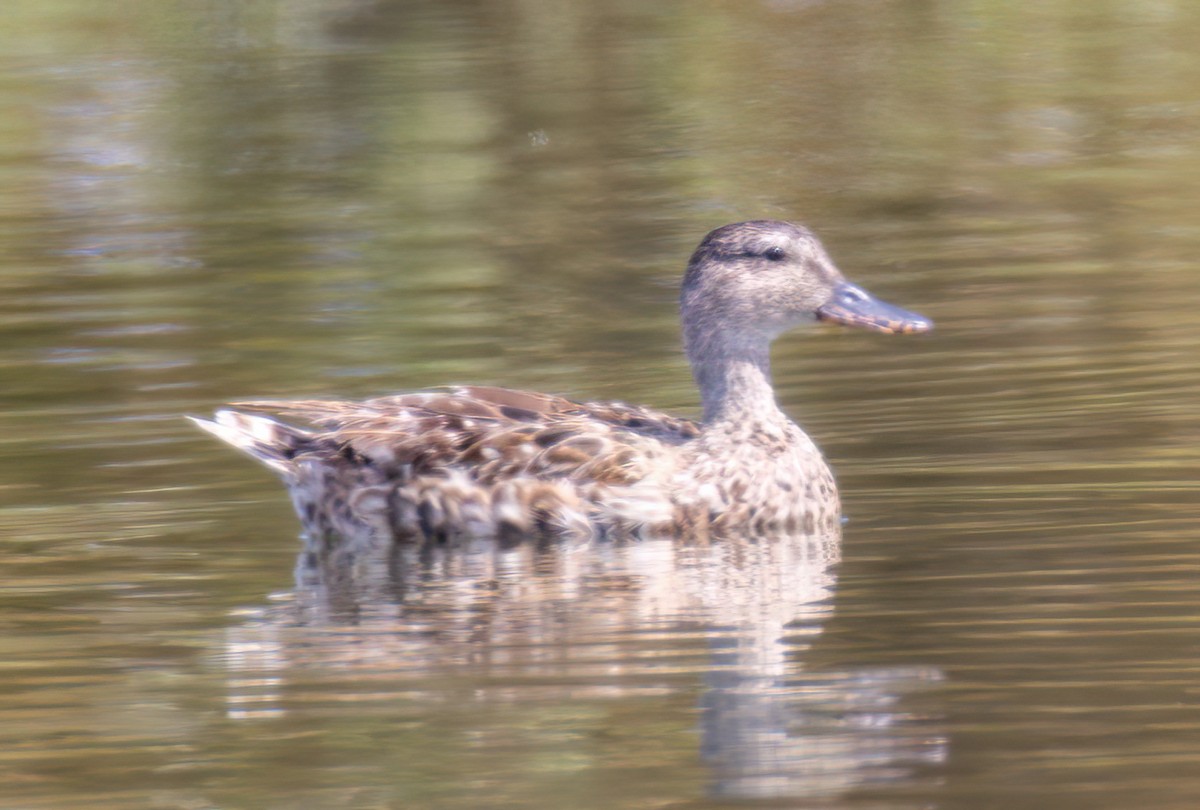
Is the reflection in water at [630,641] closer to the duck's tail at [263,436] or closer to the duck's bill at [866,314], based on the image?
the duck's tail at [263,436]

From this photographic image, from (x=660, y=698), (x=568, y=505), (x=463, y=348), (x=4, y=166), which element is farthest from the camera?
(x=4, y=166)

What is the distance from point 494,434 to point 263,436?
97 centimetres

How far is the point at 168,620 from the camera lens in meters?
7.65

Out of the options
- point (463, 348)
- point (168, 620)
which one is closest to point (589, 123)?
point (463, 348)

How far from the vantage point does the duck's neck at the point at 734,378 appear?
8.99m

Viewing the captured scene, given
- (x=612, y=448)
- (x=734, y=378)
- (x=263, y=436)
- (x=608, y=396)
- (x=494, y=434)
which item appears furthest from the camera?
(x=608, y=396)

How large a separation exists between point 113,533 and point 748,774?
373 cm

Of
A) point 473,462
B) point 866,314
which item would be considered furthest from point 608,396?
point 473,462

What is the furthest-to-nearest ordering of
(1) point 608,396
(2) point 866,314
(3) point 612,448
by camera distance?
(1) point 608,396 < (2) point 866,314 < (3) point 612,448

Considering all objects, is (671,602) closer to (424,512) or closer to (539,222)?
(424,512)

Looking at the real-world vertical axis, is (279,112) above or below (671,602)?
above

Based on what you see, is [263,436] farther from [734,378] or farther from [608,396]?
[608,396]

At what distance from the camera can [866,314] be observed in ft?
29.6

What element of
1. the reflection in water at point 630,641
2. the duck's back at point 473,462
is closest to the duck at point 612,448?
the duck's back at point 473,462
